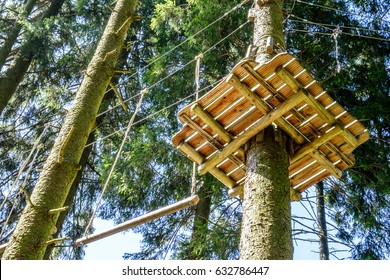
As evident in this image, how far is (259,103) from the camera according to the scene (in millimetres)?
3455

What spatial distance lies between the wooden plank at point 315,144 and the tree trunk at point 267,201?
137 millimetres

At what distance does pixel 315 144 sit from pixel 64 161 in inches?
73.0

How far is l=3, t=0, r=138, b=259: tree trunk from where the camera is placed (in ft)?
10.8

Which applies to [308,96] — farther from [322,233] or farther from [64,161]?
[322,233]

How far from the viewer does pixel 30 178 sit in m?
8.64

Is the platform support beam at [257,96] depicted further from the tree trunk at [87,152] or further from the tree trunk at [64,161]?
the tree trunk at [87,152]

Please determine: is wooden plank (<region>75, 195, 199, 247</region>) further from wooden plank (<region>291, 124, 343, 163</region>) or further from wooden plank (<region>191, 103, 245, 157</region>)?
wooden plank (<region>291, 124, 343, 163</region>)

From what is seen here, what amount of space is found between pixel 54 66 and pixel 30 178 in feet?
8.00

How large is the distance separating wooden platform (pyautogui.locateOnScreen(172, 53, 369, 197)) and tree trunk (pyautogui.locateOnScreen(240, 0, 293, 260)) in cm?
13

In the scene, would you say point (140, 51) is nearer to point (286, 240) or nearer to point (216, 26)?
point (216, 26)

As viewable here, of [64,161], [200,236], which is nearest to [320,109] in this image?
[64,161]
